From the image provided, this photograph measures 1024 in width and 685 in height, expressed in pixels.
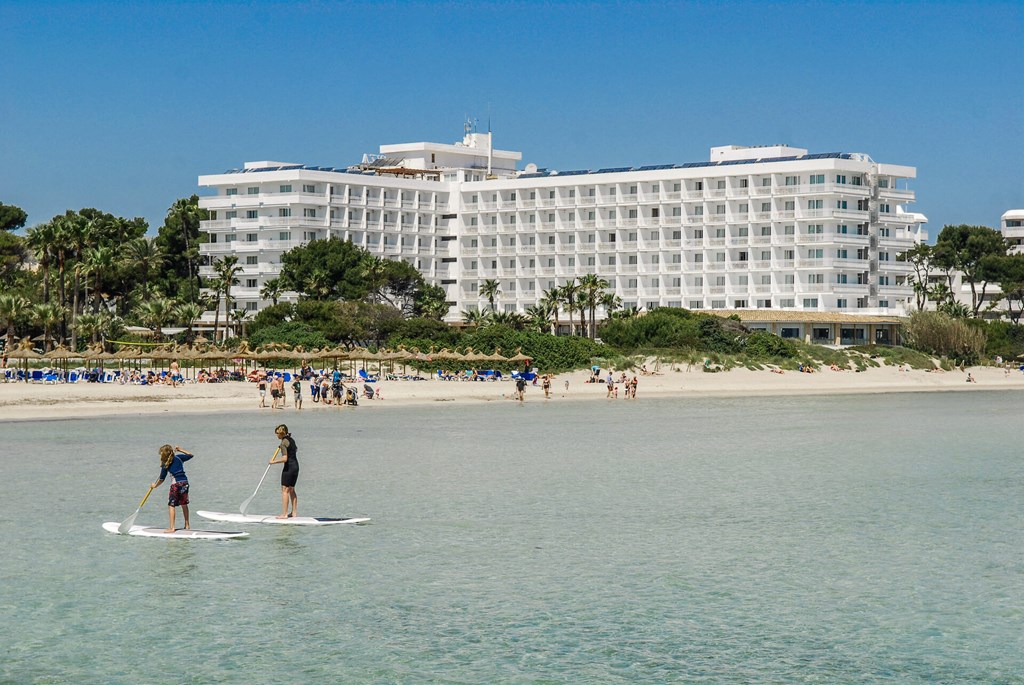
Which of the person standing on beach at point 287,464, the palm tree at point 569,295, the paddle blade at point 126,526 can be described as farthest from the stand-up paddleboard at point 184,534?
the palm tree at point 569,295

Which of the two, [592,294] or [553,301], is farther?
[553,301]

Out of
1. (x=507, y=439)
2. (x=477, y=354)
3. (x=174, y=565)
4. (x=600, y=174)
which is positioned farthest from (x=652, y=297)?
(x=174, y=565)

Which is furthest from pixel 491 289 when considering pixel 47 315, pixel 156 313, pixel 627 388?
pixel 627 388

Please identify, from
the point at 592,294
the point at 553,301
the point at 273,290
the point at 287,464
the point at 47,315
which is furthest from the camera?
the point at 273,290

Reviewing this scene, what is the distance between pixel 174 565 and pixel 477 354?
213 feet

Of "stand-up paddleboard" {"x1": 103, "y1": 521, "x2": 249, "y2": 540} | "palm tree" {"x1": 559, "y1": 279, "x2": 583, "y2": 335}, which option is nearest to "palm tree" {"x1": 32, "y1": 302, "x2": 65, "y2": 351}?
"palm tree" {"x1": 559, "y1": 279, "x2": 583, "y2": 335}

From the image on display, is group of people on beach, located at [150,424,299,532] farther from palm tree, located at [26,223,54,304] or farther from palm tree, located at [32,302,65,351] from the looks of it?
palm tree, located at [26,223,54,304]

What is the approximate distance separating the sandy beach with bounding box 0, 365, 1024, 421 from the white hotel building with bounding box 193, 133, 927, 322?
22.0 metres

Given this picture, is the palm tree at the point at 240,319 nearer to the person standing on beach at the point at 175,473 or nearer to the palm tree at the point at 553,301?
the palm tree at the point at 553,301

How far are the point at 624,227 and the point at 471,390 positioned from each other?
55.4 meters

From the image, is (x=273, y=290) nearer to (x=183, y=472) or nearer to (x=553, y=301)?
(x=553, y=301)

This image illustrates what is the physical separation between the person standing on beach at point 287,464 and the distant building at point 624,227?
4039 inches

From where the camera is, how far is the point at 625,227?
135 meters

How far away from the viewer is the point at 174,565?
23875mm
